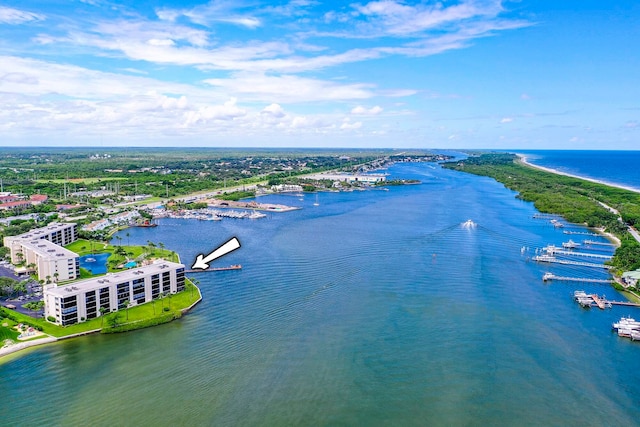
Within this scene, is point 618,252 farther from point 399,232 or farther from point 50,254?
point 50,254

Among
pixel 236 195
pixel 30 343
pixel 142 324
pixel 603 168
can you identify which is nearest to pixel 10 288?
pixel 30 343

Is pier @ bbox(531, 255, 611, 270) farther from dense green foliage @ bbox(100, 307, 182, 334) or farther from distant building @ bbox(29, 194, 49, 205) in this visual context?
distant building @ bbox(29, 194, 49, 205)

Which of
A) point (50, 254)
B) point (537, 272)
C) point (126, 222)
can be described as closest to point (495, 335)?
point (537, 272)

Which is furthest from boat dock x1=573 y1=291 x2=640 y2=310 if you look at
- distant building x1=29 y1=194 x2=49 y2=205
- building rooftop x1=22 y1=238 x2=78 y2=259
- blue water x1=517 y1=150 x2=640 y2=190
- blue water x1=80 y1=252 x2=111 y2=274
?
blue water x1=517 y1=150 x2=640 y2=190

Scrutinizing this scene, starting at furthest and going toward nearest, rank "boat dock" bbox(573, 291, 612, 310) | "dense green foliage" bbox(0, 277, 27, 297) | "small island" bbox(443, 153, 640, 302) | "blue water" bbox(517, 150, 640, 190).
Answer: "blue water" bbox(517, 150, 640, 190), "small island" bbox(443, 153, 640, 302), "boat dock" bbox(573, 291, 612, 310), "dense green foliage" bbox(0, 277, 27, 297)

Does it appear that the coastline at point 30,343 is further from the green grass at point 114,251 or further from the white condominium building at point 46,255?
the green grass at point 114,251
